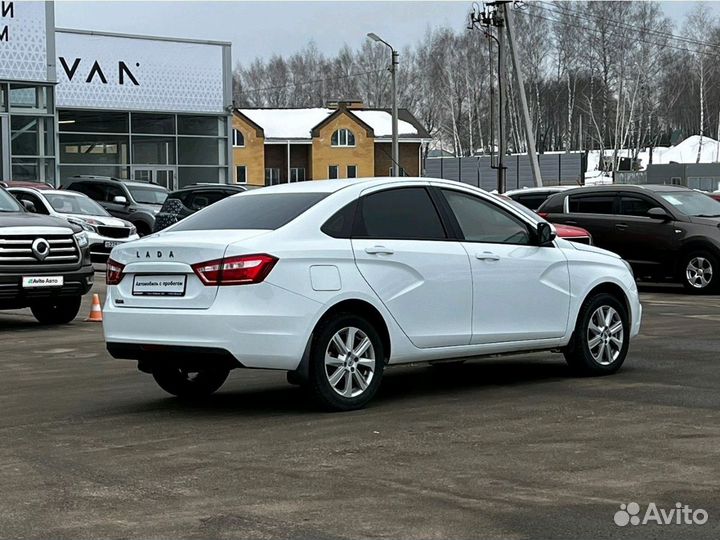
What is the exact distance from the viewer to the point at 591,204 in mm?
21984

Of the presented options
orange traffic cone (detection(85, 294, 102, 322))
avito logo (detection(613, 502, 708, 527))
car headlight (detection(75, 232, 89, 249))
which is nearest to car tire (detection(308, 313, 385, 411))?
avito logo (detection(613, 502, 708, 527))

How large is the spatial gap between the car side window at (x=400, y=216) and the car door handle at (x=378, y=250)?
0.12 meters

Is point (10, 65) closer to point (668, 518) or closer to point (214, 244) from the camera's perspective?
point (214, 244)

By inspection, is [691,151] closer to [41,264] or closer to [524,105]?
[524,105]

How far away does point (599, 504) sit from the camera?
591cm

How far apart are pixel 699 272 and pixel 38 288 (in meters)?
10.6

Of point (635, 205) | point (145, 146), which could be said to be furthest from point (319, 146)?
point (635, 205)

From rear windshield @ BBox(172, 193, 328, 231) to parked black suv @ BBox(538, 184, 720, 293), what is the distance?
40.7ft

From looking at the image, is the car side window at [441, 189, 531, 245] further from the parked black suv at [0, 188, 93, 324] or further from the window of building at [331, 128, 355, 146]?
the window of building at [331, 128, 355, 146]

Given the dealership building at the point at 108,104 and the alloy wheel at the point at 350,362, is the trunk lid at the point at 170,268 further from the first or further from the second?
the dealership building at the point at 108,104

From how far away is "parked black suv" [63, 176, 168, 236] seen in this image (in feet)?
102

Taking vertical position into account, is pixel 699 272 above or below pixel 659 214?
below

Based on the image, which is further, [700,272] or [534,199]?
[534,199]

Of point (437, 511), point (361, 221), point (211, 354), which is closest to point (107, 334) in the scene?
point (211, 354)
